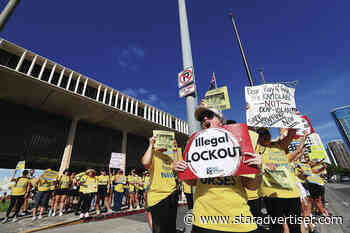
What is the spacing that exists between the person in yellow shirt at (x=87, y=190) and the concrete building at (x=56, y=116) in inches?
414

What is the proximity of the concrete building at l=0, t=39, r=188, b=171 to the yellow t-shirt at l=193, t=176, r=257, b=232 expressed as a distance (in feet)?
54.2

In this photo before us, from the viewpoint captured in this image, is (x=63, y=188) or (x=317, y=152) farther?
(x=63, y=188)

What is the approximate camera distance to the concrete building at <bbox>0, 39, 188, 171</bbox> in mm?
13719

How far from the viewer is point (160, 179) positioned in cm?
287

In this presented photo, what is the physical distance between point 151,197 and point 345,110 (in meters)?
97.3

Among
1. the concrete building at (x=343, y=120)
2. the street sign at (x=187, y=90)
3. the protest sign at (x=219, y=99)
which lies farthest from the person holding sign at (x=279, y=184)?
the concrete building at (x=343, y=120)

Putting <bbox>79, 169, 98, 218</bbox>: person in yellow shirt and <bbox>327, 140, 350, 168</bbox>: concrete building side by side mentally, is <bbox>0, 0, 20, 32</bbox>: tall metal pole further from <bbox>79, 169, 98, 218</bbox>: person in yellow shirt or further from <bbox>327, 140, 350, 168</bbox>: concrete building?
<bbox>327, 140, 350, 168</bbox>: concrete building

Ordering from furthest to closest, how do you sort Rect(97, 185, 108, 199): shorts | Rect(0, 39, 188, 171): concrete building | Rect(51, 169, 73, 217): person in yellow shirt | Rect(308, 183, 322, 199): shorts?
1. Rect(0, 39, 188, 171): concrete building
2. Rect(97, 185, 108, 199): shorts
3. Rect(51, 169, 73, 217): person in yellow shirt
4. Rect(308, 183, 322, 199): shorts

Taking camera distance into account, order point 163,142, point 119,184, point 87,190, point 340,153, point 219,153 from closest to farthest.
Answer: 1. point 219,153
2. point 163,142
3. point 87,190
4. point 119,184
5. point 340,153

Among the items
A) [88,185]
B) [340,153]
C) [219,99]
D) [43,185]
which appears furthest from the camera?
[340,153]

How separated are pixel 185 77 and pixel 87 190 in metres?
6.48

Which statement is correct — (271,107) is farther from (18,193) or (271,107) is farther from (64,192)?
(64,192)

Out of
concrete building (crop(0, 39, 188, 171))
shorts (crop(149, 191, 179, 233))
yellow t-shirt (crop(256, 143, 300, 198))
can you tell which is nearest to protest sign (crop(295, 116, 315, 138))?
yellow t-shirt (crop(256, 143, 300, 198))

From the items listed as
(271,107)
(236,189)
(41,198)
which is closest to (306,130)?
(271,107)
